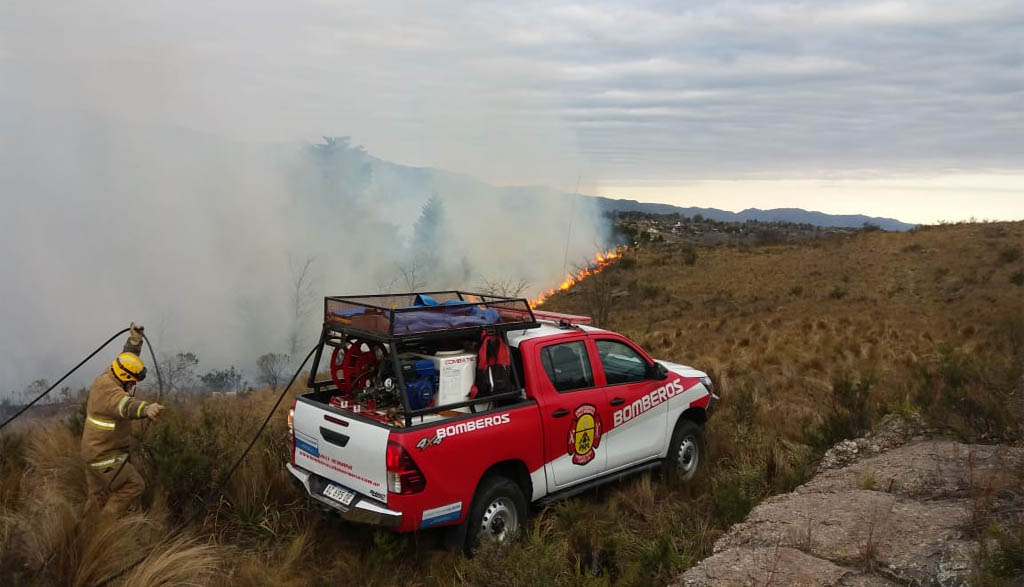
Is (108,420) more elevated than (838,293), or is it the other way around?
(838,293)

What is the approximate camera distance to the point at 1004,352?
41.7ft

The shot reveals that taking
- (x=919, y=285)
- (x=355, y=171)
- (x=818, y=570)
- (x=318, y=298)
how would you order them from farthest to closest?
(x=355, y=171) < (x=318, y=298) < (x=919, y=285) < (x=818, y=570)

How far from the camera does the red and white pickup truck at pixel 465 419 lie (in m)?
4.98

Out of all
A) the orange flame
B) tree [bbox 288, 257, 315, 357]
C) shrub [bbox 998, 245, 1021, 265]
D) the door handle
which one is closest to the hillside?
the door handle

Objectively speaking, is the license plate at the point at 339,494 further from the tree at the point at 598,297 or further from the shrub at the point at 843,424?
the tree at the point at 598,297

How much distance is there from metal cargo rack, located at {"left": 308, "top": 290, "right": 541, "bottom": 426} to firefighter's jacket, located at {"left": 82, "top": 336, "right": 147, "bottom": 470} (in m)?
1.52

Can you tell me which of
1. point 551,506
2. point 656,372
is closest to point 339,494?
point 551,506

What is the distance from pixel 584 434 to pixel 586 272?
1739cm

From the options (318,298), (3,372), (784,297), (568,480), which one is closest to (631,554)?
(568,480)

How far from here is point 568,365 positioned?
6316 mm

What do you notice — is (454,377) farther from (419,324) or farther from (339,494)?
(339,494)

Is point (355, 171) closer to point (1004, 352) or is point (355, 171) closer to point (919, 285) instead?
point (919, 285)

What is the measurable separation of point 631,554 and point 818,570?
1339 millimetres

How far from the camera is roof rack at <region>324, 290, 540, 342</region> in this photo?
17.5 ft
